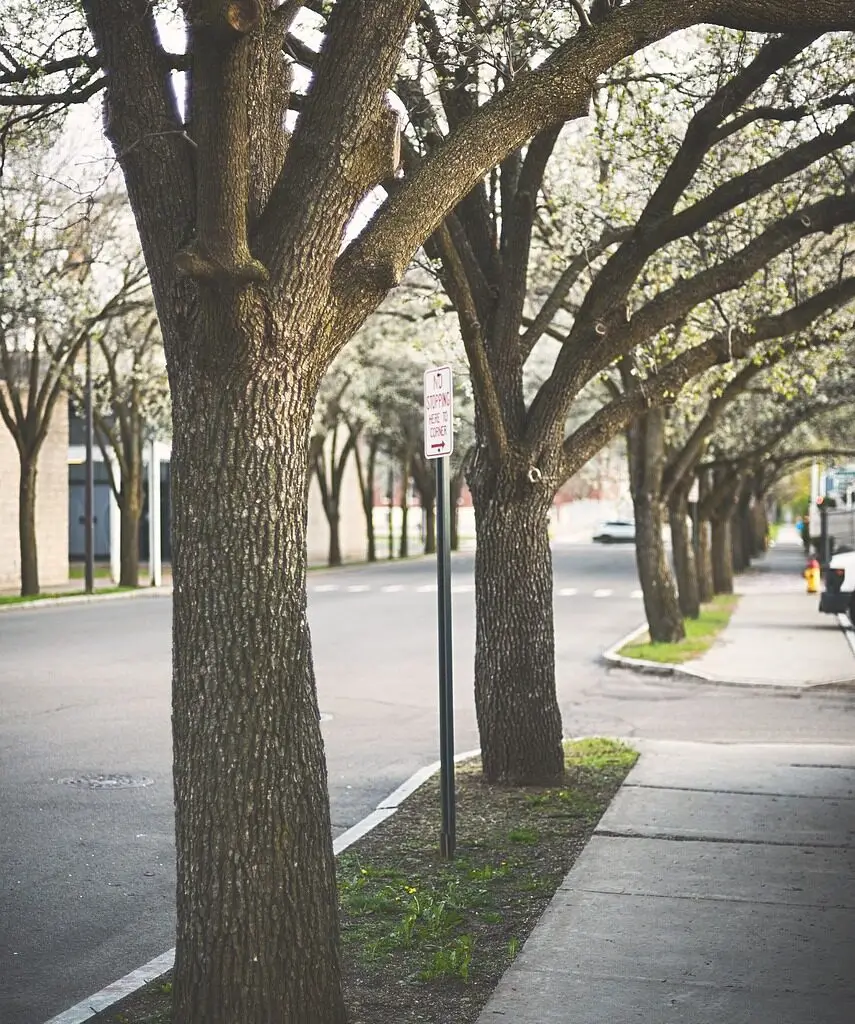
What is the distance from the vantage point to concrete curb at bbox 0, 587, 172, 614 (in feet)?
80.6

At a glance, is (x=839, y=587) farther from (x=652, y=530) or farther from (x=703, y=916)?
(x=703, y=916)

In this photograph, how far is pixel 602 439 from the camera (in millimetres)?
8547

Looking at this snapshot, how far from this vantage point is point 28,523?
26.5 meters

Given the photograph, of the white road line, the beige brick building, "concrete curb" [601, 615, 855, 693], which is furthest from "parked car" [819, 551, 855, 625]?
the beige brick building

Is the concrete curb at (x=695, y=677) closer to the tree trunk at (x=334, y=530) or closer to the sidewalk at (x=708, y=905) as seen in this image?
the sidewalk at (x=708, y=905)

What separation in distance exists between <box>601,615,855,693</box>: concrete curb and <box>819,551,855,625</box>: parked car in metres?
1.81

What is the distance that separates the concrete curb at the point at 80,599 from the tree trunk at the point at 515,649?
17477 mm

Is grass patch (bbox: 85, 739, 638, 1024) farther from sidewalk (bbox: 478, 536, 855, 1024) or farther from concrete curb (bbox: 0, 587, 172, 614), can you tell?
concrete curb (bbox: 0, 587, 172, 614)

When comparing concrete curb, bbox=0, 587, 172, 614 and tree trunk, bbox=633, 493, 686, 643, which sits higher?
tree trunk, bbox=633, 493, 686, 643

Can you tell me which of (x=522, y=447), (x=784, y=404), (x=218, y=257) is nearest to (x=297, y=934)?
(x=218, y=257)

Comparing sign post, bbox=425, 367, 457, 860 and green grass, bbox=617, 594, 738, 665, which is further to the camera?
green grass, bbox=617, 594, 738, 665

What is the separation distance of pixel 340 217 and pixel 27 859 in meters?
4.31

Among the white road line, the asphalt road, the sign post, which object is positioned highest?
the sign post

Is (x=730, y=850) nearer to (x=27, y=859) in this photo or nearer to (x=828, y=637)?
(x=27, y=859)
